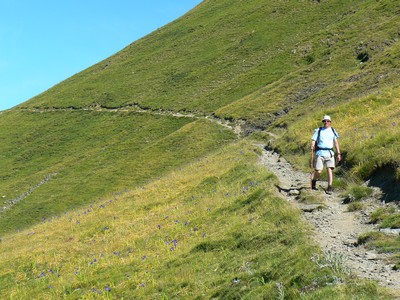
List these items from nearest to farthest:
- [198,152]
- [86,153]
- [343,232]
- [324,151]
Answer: [343,232] → [324,151] → [198,152] → [86,153]

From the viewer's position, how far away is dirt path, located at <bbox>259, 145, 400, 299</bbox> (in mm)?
8598

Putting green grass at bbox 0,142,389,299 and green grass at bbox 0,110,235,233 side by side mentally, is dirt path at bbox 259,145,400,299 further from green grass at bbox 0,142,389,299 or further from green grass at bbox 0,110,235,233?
green grass at bbox 0,110,235,233

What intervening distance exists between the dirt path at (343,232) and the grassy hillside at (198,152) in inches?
25.7

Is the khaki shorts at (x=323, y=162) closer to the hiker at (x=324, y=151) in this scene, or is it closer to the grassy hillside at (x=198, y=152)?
the hiker at (x=324, y=151)

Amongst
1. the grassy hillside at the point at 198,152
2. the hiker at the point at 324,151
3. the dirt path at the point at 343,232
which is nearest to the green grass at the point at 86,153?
the grassy hillside at the point at 198,152

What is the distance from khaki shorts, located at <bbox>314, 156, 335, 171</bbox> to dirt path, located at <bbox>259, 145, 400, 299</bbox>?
0.88 meters

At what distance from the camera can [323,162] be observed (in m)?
18.0

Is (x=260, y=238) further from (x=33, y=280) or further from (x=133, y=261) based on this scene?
(x=33, y=280)

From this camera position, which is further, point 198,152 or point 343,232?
point 198,152

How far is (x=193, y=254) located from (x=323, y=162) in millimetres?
7117

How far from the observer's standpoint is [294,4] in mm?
112875

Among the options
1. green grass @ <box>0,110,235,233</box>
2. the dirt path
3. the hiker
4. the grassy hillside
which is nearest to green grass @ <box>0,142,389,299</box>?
the grassy hillside

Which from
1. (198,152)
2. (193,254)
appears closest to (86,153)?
(198,152)

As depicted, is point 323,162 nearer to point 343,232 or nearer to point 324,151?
point 324,151
